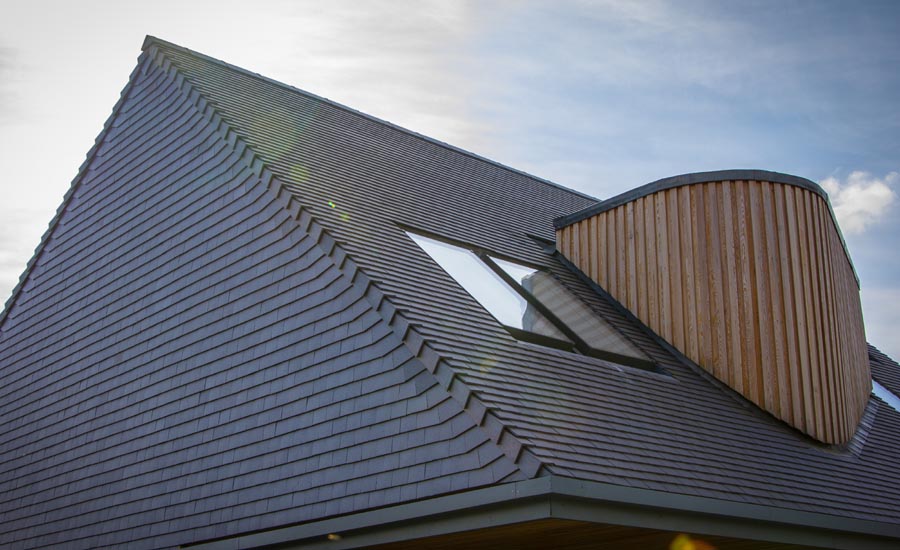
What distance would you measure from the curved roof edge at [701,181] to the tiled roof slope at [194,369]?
15.2ft

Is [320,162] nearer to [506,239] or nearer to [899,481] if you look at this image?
[506,239]

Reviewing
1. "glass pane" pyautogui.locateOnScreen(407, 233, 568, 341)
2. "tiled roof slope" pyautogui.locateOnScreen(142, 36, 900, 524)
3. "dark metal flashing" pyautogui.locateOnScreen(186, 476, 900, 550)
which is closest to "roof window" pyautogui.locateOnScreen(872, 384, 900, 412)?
"tiled roof slope" pyautogui.locateOnScreen(142, 36, 900, 524)

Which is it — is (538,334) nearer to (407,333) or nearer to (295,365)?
(407,333)

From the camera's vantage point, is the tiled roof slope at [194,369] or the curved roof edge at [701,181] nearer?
the tiled roof slope at [194,369]

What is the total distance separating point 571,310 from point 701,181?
2451mm

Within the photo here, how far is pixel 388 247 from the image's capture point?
8.48m

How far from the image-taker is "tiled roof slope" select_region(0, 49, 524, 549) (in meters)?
6.94

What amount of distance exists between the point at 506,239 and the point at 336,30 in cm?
316

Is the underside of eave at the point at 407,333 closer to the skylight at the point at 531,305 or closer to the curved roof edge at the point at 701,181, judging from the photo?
the skylight at the point at 531,305

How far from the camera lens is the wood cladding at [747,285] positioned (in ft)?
32.0

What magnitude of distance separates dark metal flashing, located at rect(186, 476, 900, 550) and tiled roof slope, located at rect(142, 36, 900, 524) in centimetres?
17

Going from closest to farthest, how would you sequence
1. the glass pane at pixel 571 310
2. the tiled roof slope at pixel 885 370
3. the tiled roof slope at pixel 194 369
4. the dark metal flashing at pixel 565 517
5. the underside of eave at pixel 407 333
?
the dark metal flashing at pixel 565 517
the underside of eave at pixel 407 333
the tiled roof slope at pixel 194 369
the glass pane at pixel 571 310
the tiled roof slope at pixel 885 370

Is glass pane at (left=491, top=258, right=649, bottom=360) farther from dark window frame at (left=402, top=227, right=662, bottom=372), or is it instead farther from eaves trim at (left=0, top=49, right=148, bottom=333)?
eaves trim at (left=0, top=49, right=148, bottom=333)

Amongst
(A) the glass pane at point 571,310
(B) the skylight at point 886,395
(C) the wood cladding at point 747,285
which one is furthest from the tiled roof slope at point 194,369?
(B) the skylight at point 886,395
